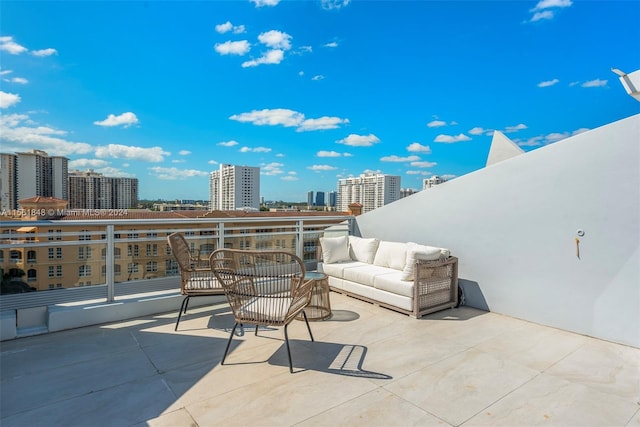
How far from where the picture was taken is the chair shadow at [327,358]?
2580 millimetres

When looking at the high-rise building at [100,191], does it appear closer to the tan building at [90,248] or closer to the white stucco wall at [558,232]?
the tan building at [90,248]

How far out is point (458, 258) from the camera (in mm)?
4629

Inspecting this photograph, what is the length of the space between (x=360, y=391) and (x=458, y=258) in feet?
9.80

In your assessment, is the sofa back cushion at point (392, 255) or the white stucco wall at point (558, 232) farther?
the sofa back cushion at point (392, 255)

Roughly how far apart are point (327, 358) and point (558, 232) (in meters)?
2.99

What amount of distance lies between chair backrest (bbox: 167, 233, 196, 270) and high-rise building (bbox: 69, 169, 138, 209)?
10.1 metres

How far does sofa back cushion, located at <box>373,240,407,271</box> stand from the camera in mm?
4820

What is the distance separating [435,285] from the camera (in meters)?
4.18

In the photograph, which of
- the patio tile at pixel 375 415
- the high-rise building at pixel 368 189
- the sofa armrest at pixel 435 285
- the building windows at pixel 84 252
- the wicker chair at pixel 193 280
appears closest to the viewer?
the patio tile at pixel 375 415

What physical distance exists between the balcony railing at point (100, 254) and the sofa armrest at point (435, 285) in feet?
8.93

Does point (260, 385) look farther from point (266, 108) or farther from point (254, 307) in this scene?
point (266, 108)

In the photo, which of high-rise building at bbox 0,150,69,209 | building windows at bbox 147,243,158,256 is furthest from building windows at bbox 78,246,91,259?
high-rise building at bbox 0,150,69,209

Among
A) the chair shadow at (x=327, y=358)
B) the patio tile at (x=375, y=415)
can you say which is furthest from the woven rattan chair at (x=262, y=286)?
the patio tile at (x=375, y=415)

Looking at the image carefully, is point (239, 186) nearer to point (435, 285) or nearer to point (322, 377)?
point (435, 285)
